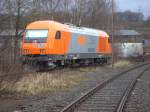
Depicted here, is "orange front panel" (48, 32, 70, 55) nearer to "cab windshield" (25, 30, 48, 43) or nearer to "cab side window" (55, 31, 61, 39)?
"cab side window" (55, 31, 61, 39)

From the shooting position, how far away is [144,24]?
600ft

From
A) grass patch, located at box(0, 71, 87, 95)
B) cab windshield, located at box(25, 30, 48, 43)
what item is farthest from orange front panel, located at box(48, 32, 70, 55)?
grass patch, located at box(0, 71, 87, 95)

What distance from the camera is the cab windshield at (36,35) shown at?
31438mm

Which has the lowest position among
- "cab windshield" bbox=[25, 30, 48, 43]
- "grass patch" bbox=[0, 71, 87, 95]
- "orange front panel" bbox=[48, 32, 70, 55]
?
"grass patch" bbox=[0, 71, 87, 95]

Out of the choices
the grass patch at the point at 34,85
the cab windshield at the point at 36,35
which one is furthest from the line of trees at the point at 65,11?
the grass patch at the point at 34,85

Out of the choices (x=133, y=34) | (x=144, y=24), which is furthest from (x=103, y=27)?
(x=144, y=24)

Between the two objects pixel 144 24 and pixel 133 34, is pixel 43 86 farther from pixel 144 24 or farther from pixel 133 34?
pixel 144 24

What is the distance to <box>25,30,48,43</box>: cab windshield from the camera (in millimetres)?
31438

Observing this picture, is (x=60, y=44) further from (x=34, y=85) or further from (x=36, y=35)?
(x=34, y=85)

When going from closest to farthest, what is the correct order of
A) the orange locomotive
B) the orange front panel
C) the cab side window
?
the orange locomotive → the orange front panel → the cab side window

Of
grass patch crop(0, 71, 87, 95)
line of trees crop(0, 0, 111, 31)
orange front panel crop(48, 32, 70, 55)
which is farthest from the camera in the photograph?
line of trees crop(0, 0, 111, 31)

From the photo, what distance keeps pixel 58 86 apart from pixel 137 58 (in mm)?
53987

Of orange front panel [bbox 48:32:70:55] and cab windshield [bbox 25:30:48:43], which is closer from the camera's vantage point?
orange front panel [bbox 48:32:70:55]

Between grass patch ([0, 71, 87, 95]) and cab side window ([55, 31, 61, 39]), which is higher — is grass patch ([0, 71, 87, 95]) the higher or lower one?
the lower one
